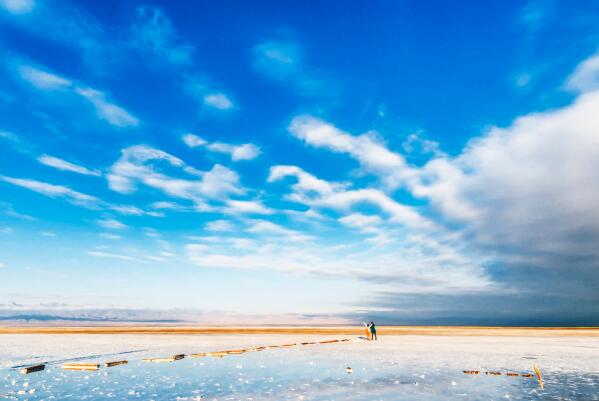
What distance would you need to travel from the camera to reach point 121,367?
2642cm

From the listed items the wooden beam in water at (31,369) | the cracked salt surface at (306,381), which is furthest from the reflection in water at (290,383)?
the wooden beam in water at (31,369)

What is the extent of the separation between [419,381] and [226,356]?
59.6ft

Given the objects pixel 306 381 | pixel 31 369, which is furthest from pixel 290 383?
pixel 31 369

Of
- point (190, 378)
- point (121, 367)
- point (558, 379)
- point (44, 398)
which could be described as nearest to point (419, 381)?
point (558, 379)

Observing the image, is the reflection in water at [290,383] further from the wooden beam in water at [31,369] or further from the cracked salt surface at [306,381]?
the wooden beam in water at [31,369]

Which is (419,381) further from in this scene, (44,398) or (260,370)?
(44,398)

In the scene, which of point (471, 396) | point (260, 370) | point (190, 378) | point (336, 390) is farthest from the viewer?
point (260, 370)

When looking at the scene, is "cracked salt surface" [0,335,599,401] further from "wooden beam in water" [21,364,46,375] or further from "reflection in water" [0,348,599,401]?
"wooden beam in water" [21,364,46,375]

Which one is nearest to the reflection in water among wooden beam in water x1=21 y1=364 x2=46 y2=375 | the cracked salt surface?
the cracked salt surface

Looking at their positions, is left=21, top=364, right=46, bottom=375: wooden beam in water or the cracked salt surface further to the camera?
left=21, top=364, right=46, bottom=375: wooden beam in water

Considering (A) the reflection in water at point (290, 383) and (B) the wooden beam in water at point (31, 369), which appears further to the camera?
(B) the wooden beam in water at point (31, 369)

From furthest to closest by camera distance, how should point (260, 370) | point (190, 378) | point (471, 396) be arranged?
point (260, 370) → point (190, 378) → point (471, 396)

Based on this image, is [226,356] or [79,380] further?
[226,356]

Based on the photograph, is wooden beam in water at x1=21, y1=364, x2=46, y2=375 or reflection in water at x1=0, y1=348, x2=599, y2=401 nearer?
reflection in water at x1=0, y1=348, x2=599, y2=401
